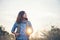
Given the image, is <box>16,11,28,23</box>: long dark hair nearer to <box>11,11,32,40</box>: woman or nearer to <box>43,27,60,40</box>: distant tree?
<box>11,11,32,40</box>: woman

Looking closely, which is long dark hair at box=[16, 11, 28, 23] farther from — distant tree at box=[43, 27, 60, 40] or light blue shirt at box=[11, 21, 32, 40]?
distant tree at box=[43, 27, 60, 40]

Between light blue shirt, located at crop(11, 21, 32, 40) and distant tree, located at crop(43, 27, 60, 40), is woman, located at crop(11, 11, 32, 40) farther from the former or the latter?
distant tree, located at crop(43, 27, 60, 40)

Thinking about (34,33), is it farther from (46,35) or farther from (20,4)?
(20,4)

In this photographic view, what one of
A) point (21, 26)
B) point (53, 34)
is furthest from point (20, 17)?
point (53, 34)

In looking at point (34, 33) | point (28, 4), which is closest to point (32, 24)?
point (34, 33)

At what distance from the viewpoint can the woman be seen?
1842mm

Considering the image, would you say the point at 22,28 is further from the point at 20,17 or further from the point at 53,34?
the point at 53,34

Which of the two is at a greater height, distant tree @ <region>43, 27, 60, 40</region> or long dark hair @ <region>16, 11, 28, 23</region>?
long dark hair @ <region>16, 11, 28, 23</region>

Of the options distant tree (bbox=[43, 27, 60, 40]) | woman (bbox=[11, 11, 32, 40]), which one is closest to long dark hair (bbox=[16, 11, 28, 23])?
woman (bbox=[11, 11, 32, 40])

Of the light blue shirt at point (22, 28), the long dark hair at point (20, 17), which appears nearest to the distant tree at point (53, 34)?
the light blue shirt at point (22, 28)

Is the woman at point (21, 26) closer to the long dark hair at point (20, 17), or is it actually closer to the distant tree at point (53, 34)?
the long dark hair at point (20, 17)

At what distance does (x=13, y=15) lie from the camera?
6.24 ft

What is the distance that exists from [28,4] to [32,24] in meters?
0.24

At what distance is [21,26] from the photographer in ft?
6.15
